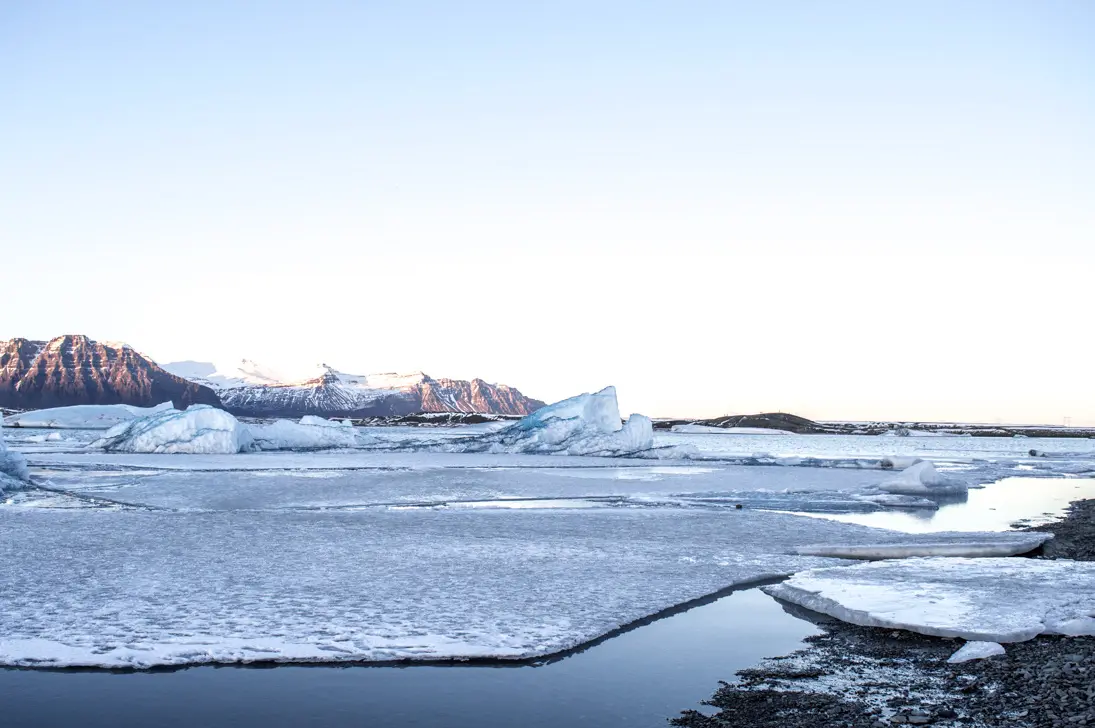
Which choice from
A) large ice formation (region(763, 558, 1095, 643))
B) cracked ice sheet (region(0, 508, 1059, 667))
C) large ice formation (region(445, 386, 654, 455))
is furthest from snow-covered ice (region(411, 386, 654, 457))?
large ice formation (region(763, 558, 1095, 643))

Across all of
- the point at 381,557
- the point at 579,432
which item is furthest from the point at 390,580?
the point at 579,432

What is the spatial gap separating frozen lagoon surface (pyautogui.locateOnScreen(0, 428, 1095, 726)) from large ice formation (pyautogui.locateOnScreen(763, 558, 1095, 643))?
454mm

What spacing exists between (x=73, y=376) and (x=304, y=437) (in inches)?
6661

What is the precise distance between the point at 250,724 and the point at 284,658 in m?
1.01

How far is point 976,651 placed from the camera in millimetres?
5180

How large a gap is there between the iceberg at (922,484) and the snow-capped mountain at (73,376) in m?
185

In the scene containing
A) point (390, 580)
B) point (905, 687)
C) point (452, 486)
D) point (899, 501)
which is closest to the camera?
point (905, 687)

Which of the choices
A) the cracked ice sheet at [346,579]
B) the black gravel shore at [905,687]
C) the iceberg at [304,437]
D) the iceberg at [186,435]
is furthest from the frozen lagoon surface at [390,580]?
the iceberg at [304,437]

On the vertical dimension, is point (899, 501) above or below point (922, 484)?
below

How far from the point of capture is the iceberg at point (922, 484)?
60.0ft

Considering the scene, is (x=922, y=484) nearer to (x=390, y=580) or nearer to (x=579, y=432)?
(x=390, y=580)

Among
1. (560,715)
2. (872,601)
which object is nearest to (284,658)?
(560,715)

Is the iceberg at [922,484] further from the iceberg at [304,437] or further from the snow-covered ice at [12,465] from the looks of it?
the iceberg at [304,437]

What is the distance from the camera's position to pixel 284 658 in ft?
16.3
